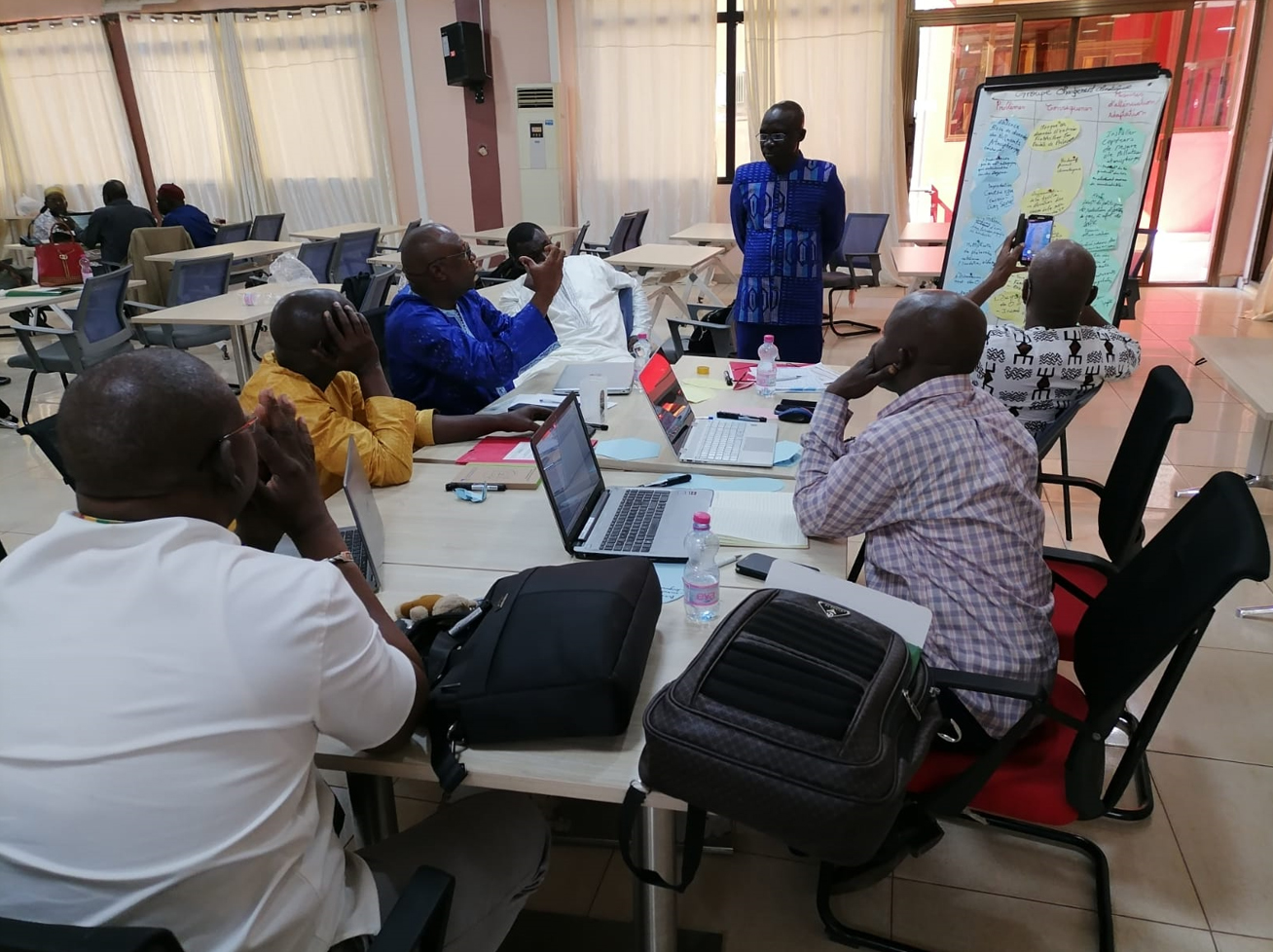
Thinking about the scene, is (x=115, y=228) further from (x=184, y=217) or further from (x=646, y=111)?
(x=646, y=111)

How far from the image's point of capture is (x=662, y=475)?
85.1 inches

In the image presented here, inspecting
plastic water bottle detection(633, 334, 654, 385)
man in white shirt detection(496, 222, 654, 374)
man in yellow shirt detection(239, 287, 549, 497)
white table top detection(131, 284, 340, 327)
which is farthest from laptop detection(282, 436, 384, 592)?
white table top detection(131, 284, 340, 327)

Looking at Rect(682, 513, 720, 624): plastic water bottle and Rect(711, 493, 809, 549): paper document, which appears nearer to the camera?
Rect(682, 513, 720, 624): plastic water bottle

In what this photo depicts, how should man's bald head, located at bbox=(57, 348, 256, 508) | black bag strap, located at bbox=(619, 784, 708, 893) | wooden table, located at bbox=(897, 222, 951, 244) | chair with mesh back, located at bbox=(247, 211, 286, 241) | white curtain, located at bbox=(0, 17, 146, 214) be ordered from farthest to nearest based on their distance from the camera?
1. white curtain, located at bbox=(0, 17, 146, 214)
2. chair with mesh back, located at bbox=(247, 211, 286, 241)
3. wooden table, located at bbox=(897, 222, 951, 244)
4. black bag strap, located at bbox=(619, 784, 708, 893)
5. man's bald head, located at bbox=(57, 348, 256, 508)

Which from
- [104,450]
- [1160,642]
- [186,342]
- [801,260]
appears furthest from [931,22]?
[104,450]

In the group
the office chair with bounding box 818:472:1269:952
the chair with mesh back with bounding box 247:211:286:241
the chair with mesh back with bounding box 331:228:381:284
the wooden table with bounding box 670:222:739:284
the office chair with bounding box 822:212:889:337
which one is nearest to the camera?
the office chair with bounding box 818:472:1269:952

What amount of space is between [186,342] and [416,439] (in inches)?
139

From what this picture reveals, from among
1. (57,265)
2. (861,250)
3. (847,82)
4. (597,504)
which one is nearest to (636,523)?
(597,504)

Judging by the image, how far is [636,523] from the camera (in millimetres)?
1842

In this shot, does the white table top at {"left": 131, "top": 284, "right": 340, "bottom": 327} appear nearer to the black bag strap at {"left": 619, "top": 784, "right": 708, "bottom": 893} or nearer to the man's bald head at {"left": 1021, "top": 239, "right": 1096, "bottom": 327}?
the man's bald head at {"left": 1021, "top": 239, "right": 1096, "bottom": 327}

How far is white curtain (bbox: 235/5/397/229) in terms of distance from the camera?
9.07 m

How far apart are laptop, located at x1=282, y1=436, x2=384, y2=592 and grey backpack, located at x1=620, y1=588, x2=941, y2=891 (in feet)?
2.22

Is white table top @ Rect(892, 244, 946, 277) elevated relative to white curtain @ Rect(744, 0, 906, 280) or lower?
lower

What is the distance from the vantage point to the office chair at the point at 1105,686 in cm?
125
